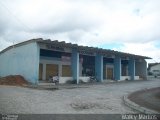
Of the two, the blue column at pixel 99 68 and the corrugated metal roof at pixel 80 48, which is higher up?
the corrugated metal roof at pixel 80 48

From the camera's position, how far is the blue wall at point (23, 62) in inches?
1077

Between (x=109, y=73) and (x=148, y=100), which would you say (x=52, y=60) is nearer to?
(x=109, y=73)

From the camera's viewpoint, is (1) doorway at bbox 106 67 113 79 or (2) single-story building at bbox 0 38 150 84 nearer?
(2) single-story building at bbox 0 38 150 84

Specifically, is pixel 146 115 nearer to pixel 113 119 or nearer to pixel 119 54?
pixel 113 119

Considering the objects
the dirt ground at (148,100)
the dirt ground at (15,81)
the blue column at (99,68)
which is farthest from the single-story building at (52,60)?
the dirt ground at (148,100)

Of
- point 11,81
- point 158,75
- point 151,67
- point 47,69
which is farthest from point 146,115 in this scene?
point 151,67

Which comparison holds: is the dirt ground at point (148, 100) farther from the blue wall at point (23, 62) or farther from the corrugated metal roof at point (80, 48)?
the corrugated metal roof at point (80, 48)

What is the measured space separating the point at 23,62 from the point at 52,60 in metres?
5.49

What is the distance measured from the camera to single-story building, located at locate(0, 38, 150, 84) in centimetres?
2798

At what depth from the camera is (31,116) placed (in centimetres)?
988


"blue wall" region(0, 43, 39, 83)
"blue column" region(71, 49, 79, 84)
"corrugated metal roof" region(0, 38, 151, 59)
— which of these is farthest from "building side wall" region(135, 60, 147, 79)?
"blue wall" region(0, 43, 39, 83)

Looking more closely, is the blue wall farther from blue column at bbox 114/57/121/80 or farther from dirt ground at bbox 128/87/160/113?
blue column at bbox 114/57/121/80

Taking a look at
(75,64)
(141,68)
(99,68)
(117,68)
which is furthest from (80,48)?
(141,68)

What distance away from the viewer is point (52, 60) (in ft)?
113
